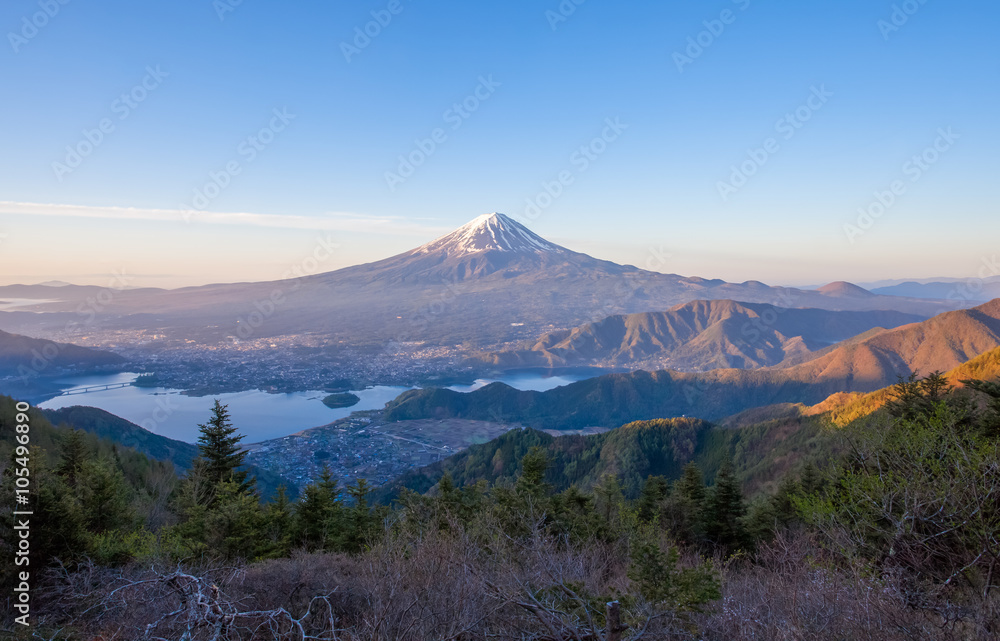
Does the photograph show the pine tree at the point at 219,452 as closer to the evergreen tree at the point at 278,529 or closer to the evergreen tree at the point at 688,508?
the evergreen tree at the point at 278,529

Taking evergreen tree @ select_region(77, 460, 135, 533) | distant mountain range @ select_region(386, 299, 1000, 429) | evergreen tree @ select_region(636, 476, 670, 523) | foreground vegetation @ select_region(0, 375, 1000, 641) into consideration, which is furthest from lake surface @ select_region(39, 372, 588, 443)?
foreground vegetation @ select_region(0, 375, 1000, 641)

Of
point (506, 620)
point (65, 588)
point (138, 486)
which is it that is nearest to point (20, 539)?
point (65, 588)

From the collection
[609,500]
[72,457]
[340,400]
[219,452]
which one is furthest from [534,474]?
[340,400]

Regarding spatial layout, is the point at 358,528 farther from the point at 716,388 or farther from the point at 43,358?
the point at 43,358

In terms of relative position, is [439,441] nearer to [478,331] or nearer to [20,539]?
[20,539]

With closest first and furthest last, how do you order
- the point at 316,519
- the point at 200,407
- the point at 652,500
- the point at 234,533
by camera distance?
the point at 234,533
the point at 316,519
the point at 652,500
the point at 200,407

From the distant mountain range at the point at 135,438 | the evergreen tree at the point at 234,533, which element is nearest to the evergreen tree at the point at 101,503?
the evergreen tree at the point at 234,533
